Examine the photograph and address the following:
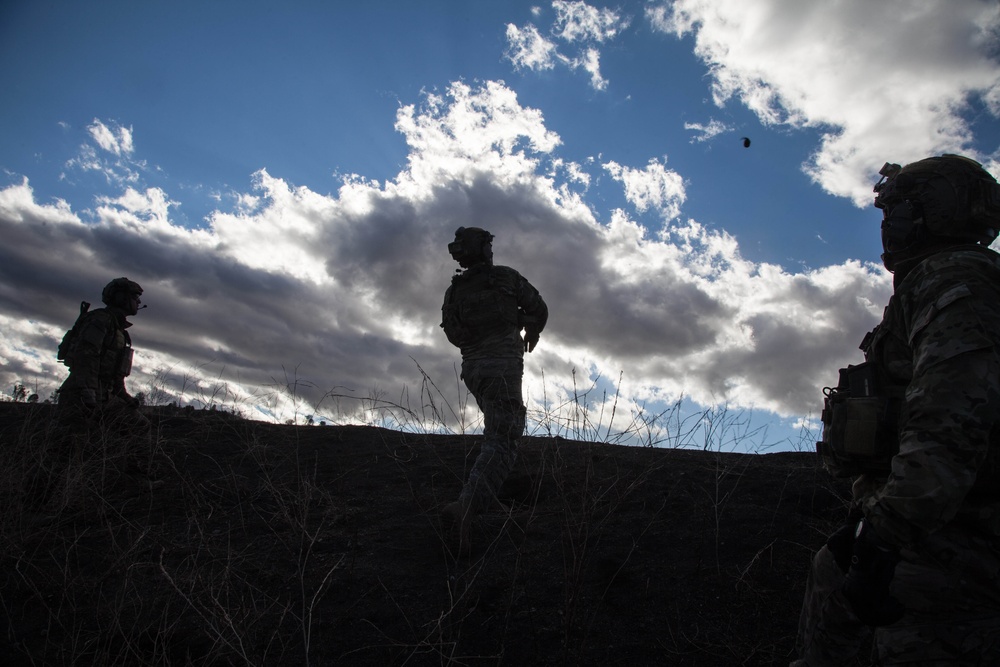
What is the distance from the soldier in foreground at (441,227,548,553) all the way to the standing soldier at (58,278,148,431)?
3.96 metres

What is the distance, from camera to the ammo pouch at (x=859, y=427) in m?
1.90

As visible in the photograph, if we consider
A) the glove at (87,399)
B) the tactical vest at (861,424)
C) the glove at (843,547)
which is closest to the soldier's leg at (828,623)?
the glove at (843,547)

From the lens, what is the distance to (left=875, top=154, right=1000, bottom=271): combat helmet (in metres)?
2.04

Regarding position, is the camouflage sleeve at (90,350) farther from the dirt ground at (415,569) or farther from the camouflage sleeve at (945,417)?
the camouflage sleeve at (945,417)

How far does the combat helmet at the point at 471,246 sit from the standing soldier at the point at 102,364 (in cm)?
406

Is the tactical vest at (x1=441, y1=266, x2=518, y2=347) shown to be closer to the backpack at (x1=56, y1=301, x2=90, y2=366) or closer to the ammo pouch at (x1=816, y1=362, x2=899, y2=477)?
the ammo pouch at (x1=816, y1=362, x2=899, y2=477)

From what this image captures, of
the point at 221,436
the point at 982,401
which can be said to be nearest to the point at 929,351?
the point at 982,401

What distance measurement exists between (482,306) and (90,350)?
14.8 feet

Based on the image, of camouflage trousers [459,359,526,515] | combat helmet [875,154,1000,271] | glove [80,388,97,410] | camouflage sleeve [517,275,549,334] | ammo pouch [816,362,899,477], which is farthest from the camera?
glove [80,388,97,410]

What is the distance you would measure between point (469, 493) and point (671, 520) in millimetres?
1442

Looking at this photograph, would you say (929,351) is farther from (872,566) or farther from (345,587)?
(345,587)

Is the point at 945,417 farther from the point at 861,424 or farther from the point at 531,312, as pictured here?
the point at 531,312

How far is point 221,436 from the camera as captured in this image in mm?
7613

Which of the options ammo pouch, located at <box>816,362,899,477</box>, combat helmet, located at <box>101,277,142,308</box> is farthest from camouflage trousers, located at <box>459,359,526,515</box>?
combat helmet, located at <box>101,277,142,308</box>
